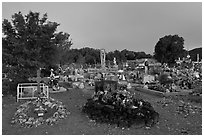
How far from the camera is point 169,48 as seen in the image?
50.2 m

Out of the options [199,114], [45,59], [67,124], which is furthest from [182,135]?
[45,59]

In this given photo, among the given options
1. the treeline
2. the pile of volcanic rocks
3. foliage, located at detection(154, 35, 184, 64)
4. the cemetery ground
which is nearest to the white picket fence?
the cemetery ground

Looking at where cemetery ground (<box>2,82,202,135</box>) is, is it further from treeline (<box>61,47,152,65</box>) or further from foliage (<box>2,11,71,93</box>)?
treeline (<box>61,47,152,65</box>)

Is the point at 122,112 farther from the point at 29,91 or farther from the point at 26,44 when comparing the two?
the point at 26,44

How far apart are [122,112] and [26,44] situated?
23.3ft

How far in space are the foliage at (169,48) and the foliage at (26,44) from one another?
41.1m

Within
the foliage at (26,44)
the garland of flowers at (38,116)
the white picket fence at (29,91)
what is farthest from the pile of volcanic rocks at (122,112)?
the foliage at (26,44)

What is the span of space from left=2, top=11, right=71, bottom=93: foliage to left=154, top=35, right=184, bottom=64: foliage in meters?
41.1

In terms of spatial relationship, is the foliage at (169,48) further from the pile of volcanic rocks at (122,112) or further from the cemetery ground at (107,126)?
the pile of volcanic rocks at (122,112)

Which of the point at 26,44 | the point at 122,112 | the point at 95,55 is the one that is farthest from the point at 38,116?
the point at 95,55

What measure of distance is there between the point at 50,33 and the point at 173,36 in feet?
145

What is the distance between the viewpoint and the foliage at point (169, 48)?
49.2 metres

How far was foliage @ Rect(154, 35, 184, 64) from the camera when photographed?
49.2 m

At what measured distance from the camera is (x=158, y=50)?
51031 millimetres
